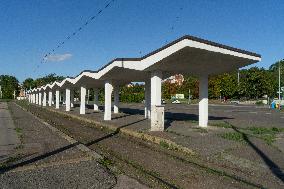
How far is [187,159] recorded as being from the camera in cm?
1244

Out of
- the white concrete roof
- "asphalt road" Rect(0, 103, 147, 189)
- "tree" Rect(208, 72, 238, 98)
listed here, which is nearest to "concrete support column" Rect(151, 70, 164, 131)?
the white concrete roof

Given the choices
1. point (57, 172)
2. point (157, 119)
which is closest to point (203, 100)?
point (157, 119)

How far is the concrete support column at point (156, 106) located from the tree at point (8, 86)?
158m

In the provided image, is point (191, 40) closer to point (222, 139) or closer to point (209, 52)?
point (209, 52)

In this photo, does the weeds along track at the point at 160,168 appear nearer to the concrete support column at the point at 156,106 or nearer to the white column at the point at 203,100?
the concrete support column at the point at 156,106

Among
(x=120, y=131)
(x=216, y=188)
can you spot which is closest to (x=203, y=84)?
(x=120, y=131)

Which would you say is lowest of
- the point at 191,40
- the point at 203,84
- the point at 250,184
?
the point at 250,184

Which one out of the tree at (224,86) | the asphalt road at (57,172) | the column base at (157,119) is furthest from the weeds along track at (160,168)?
the tree at (224,86)

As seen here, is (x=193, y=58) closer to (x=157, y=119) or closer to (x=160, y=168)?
(x=157, y=119)

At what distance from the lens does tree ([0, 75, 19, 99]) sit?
16712 centimetres

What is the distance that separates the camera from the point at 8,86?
571 feet

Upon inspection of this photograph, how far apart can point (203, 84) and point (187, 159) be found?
11.4 metres

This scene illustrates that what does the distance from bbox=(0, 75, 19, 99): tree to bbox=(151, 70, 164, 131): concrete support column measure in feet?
519

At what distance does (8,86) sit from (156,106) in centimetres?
16666
